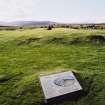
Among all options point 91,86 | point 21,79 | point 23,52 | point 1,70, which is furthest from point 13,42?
point 91,86

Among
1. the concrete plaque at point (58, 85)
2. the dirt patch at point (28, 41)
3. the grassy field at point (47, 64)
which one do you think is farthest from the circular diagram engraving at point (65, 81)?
the dirt patch at point (28, 41)

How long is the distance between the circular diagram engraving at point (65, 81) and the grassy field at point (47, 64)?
79 cm

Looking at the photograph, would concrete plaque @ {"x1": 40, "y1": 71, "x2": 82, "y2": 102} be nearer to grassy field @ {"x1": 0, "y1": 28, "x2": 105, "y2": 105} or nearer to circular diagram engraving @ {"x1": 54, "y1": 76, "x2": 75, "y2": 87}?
circular diagram engraving @ {"x1": 54, "y1": 76, "x2": 75, "y2": 87}

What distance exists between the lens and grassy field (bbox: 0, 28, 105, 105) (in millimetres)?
16281

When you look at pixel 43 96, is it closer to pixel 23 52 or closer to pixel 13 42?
pixel 23 52

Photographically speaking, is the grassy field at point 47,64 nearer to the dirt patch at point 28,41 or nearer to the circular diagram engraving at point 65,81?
the dirt patch at point 28,41

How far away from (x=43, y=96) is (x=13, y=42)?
68.8 ft

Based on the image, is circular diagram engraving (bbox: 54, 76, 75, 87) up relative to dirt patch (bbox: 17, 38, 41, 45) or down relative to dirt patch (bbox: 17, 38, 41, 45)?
up

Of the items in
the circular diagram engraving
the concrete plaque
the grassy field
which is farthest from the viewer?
the circular diagram engraving

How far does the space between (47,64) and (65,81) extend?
5.85 m

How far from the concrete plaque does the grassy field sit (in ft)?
1.57

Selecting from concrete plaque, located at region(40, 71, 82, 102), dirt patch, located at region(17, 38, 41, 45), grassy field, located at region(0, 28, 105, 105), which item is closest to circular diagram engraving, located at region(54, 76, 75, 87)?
concrete plaque, located at region(40, 71, 82, 102)

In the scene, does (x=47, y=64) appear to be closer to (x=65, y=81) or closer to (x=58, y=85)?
(x=65, y=81)

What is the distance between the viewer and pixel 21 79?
18.9 m
